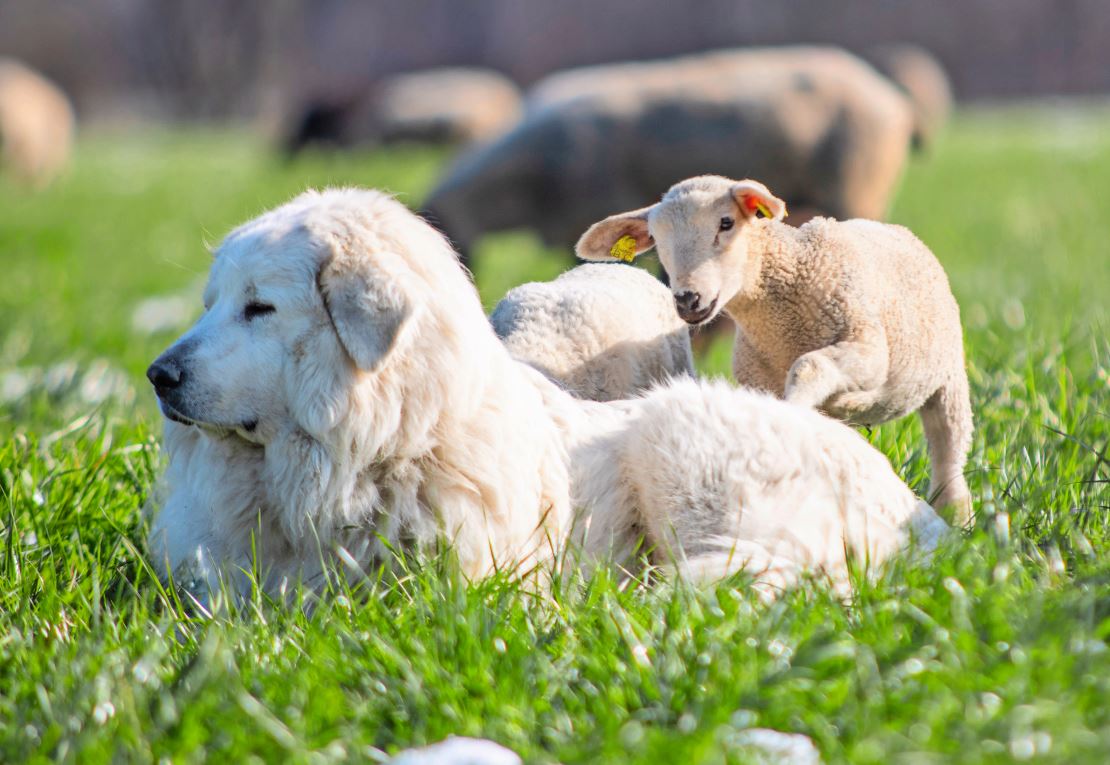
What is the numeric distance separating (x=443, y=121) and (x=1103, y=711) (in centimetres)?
2301

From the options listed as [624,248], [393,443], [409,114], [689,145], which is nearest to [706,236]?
[624,248]

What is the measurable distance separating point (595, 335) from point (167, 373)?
1239 mm

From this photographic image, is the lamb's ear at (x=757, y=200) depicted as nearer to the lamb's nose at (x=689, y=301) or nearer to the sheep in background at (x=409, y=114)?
the lamb's nose at (x=689, y=301)

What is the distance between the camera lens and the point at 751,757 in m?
1.93

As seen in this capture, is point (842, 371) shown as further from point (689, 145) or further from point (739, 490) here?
point (689, 145)

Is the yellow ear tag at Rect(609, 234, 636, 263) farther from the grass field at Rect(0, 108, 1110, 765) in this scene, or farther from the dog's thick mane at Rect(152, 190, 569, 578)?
the grass field at Rect(0, 108, 1110, 765)

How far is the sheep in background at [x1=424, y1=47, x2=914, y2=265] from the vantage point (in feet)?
20.1

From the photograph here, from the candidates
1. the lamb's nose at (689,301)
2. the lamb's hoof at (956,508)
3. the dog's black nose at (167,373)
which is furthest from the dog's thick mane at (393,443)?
the lamb's hoof at (956,508)

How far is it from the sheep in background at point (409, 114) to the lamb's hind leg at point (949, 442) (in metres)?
20.4

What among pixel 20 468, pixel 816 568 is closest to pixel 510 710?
pixel 816 568

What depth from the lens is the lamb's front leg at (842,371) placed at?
2852 millimetres

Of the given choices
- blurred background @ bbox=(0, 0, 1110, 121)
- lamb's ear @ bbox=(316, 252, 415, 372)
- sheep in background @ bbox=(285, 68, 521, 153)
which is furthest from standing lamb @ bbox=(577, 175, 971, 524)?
blurred background @ bbox=(0, 0, 1110, 121)

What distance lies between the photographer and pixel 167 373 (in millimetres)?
2721

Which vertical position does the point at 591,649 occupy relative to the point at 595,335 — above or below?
below
